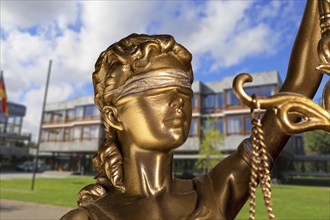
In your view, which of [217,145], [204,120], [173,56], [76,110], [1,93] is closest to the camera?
[173,56]

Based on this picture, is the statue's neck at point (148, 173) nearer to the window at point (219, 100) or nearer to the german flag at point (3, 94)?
the german flag at point (3, 94)

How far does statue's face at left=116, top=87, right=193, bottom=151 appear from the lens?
137cm

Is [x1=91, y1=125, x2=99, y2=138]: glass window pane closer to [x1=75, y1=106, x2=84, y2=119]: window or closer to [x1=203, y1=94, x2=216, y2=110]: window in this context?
[x1=75, y1=106, x2=84, y2=119]: window

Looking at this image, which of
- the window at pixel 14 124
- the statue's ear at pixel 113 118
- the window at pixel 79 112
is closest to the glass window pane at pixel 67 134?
the window at pixel 79 112

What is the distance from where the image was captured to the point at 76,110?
138 feet

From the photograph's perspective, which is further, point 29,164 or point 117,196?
→ point 29,164

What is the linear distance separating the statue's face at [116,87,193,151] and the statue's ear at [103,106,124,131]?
64 mm

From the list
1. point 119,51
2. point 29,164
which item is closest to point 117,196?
point 119,51

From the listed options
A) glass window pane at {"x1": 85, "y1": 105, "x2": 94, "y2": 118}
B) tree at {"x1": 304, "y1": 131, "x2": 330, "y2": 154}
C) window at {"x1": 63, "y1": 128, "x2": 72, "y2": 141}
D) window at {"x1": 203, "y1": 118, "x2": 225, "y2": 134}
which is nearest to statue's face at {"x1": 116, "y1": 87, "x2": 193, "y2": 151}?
window at {"x1": 203, "y1": 118, "x2": 225, "y2": 134}

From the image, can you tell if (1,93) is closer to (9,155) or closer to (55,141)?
(55,141)

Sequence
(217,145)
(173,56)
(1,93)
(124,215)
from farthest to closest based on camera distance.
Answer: (217,145) < (1,93) < (173,56) < (124,215)

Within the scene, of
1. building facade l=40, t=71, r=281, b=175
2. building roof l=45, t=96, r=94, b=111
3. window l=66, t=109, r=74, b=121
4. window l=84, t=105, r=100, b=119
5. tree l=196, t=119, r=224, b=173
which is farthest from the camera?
window l=66, t=109, r=74, b=121

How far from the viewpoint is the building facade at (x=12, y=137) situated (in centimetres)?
4253

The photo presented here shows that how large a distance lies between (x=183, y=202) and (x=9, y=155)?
4888 cm
